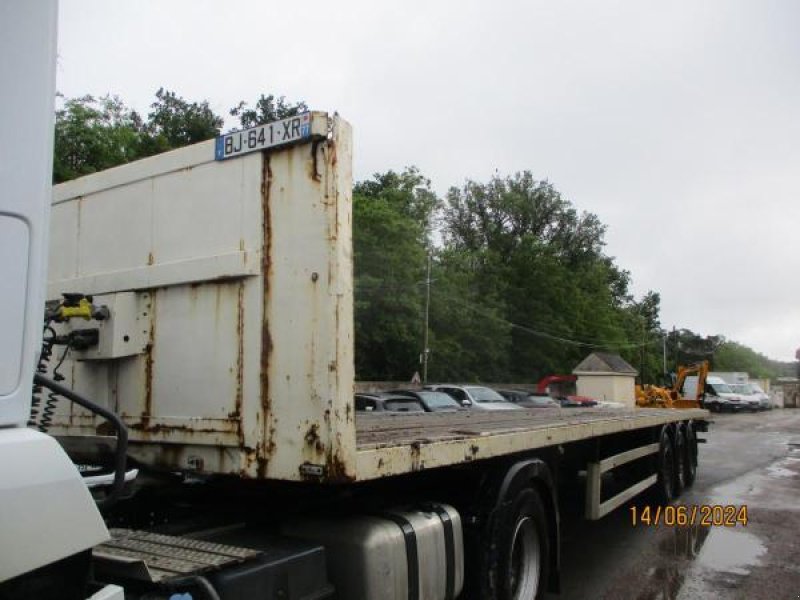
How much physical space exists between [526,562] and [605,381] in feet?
123

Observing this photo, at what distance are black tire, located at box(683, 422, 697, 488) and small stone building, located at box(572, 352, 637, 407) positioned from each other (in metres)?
26.4

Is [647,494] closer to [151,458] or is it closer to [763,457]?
[151,458]

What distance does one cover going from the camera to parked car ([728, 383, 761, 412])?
4638 centimetres

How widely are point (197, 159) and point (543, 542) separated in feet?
10.5

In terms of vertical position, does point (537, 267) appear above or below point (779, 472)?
above

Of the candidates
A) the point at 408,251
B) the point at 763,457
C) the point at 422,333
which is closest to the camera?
the point at 763,457

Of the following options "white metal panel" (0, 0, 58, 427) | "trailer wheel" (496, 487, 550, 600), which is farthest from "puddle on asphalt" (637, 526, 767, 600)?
"white metal panel" (0, 0, 58, 427)

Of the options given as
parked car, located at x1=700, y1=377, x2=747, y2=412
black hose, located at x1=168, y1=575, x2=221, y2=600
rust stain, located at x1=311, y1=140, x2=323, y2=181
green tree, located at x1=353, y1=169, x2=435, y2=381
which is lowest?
parked car, located at x1=700, y1=377, x2=747, y2=412

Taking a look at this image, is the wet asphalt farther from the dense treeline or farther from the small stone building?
the small stone building

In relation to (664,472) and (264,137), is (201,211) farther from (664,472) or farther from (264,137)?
(664,472)

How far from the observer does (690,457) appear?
436 inches

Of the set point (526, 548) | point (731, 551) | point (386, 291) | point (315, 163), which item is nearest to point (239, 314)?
point (315, 163)

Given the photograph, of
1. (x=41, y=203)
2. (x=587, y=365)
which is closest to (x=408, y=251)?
(x=587, y=365)

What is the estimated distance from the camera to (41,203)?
6.03ft
